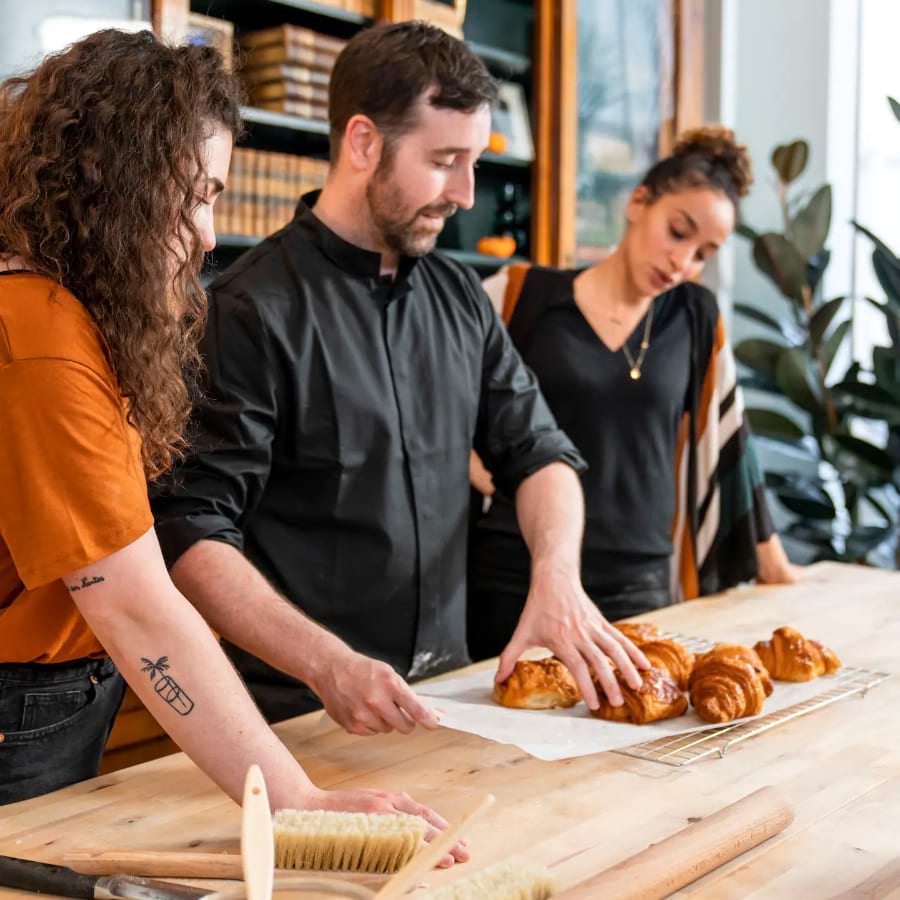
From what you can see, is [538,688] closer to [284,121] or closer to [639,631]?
[639,631]

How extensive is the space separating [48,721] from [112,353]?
0.44m

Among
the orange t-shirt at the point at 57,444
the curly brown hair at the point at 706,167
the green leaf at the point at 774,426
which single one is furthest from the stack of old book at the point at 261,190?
the orange t-shirt at the point at 57,444

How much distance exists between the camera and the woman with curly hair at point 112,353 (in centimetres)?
100

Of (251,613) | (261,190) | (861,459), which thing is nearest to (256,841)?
(251,613)

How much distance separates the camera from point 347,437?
1.73 metres

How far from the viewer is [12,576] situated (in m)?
1.14

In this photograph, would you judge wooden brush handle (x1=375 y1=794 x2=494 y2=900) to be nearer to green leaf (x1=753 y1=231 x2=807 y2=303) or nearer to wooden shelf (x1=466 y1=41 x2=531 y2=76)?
wooden shelf (x1=466 y1=41 x2=531 y2=76)

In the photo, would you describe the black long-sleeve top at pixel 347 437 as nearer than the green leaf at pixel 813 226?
Yes

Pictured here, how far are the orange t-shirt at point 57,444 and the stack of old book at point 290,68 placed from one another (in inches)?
92.2

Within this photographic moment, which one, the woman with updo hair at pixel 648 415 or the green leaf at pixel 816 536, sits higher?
the woman with updo hair at pixel 648 415

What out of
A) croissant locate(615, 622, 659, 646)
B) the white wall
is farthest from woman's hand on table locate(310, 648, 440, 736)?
the white wall

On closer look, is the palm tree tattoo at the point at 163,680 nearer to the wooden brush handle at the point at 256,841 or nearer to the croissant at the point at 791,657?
the wooden brush handle at the point at 256,841

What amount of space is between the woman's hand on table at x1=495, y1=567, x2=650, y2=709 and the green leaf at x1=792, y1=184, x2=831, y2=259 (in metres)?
2.79

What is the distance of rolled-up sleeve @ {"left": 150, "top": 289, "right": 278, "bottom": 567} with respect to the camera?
148 centimetres
